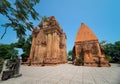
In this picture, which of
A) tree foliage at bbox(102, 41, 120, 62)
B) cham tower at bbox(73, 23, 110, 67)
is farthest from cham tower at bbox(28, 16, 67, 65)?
tree foliage at bbox(102, 41, 120, 62)

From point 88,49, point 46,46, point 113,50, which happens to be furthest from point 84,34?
point 113,50

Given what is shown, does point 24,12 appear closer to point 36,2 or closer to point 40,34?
point 36,2

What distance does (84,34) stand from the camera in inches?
811

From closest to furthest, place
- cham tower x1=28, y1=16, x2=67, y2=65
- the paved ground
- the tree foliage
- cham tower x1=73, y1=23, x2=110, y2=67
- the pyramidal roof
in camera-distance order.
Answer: the paved ground < cham tower x1=73, y1=23, x2=110, y2=67 < cham tower x1=28, y1=16, x2=67, y2=65 < the pyramidal roof < the tree foliage

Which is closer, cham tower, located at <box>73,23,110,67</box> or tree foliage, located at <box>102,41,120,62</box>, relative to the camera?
cham tower, located at <box>73,23,110,67</box>

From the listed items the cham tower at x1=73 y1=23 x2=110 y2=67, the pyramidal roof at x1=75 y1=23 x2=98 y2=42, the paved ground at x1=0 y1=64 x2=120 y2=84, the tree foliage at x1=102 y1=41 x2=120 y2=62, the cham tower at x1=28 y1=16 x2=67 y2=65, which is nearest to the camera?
the paved ground at x1=0 y1=64 x2=120 y2=84

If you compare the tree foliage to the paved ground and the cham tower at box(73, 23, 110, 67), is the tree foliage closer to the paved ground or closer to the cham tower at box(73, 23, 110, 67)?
the cham tower at box(73, 23, 110, 67)

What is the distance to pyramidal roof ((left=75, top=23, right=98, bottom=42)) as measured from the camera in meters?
19.2

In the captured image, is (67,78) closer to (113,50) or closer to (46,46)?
(46,46)

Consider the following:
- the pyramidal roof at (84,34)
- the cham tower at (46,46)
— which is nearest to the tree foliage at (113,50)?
the pyramidal roof at (84,34)

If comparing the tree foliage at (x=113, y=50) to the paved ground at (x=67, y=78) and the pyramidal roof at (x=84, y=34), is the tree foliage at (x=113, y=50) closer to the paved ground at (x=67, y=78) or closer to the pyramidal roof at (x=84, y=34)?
the pyramidal roof at (x=84, y=34)

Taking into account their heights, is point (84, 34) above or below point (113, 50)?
above

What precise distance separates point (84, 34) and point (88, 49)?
4897 mm

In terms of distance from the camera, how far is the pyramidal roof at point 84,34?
1919cm
